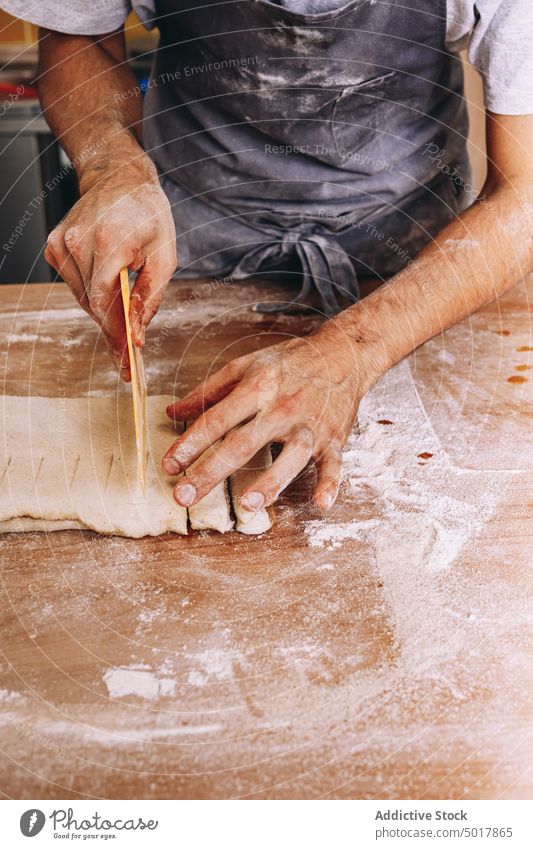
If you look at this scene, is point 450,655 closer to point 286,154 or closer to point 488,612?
point 488,612

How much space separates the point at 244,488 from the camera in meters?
0.84

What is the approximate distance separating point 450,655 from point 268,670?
17 centimetres

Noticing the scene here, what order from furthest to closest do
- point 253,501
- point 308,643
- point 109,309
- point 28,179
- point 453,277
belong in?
1. point 28,179
2. point 453,277
3. point 109,309
4. point 253,501
5. point 308,643

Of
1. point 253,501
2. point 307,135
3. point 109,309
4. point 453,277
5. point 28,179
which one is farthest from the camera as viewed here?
point 28,179

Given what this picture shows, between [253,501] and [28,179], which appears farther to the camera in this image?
[28,179]

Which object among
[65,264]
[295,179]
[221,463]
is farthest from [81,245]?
[295,179]

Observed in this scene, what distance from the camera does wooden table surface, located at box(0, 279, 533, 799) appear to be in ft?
1.83

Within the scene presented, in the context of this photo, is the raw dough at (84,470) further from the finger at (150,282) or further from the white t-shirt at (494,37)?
the white t-shirt at (494,37)

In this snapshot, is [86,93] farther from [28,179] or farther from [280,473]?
[28,179]

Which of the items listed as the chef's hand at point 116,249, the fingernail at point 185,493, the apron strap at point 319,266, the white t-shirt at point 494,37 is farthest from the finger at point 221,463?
the white t-shirt at point 494,37

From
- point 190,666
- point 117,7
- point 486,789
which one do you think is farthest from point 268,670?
point 117,7

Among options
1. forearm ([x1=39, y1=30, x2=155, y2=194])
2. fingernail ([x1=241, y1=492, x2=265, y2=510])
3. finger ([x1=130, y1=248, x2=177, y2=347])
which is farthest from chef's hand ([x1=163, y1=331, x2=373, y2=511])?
forearm ([x1=39, y1=30, x2=155, y2=194])

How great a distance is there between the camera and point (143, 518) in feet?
2.62

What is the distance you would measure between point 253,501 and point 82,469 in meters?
0.24
